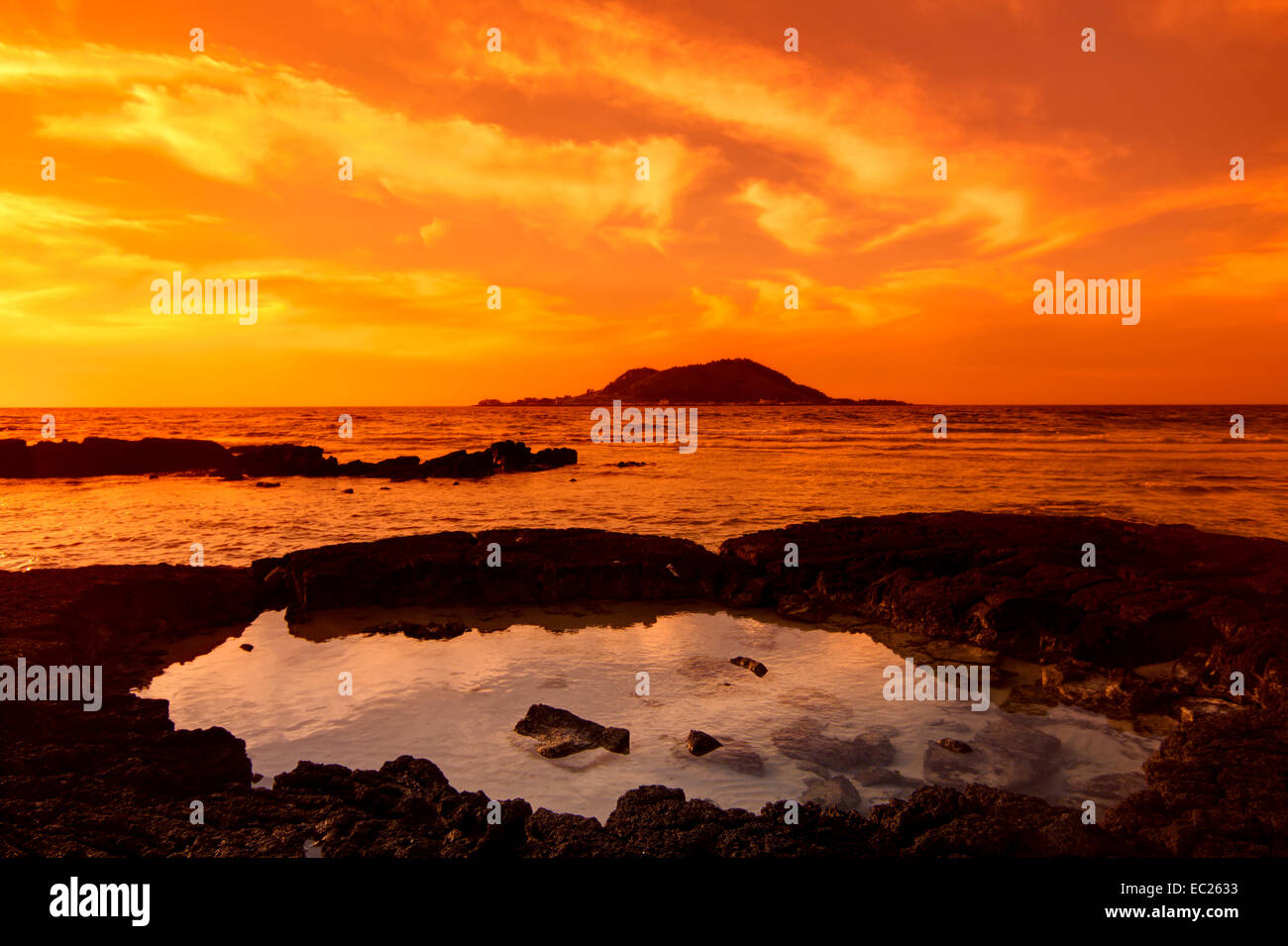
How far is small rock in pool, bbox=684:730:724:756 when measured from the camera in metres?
5.85

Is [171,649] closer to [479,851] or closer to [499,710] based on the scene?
[499,710]

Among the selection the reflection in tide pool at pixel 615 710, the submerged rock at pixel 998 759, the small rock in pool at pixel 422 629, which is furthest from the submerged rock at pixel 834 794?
the small rock in pool at pixel 422 629

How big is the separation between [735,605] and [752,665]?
2.35 meters

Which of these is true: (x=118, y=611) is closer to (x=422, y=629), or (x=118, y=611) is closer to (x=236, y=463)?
(x=422, y=629)

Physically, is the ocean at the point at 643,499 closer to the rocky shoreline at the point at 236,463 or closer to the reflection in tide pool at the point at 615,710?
the rocky shoreline at the point at 236,463

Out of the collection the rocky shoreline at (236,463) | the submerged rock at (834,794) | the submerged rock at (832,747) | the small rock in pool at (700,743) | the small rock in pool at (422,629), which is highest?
the rocky shoreline at (236,463)

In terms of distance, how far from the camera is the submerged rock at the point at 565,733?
19.3ft

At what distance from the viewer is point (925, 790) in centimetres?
479

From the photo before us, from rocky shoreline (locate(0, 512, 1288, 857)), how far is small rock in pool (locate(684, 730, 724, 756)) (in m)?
1.00

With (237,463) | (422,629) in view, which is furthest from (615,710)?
(237,463)

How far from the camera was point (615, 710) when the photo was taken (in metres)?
6.81

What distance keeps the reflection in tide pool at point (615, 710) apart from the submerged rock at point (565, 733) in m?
0.11

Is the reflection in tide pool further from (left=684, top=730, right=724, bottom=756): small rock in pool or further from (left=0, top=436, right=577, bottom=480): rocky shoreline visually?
(left=0, top=436, right=577, bottom=480): rocky shoreline
